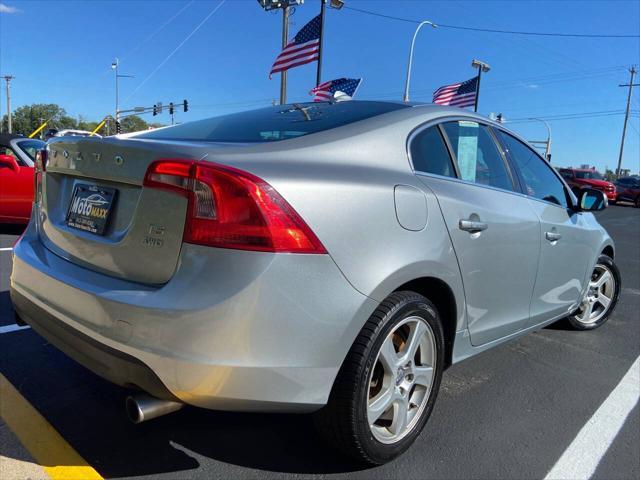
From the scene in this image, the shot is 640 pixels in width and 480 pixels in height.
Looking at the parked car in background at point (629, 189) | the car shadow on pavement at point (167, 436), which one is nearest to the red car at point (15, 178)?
the car shadow on pavement at point (167, 436)

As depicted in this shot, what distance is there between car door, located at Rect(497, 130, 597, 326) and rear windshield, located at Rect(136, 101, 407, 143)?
1037 millimetres

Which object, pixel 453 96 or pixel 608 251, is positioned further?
pixel 453 96

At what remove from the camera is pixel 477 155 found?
2.91 m

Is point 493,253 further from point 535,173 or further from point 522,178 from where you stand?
point 535,173

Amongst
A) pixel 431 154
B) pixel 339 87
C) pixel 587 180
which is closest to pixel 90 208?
pixel 431 154

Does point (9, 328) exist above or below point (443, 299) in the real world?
below

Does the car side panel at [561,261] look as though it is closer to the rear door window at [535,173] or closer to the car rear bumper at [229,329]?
the rear door window at [535,173]

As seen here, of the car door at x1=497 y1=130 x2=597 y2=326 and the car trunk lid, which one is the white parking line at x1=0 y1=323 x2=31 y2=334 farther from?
the car door at x1=497 y1=130 x2=597 y2=326

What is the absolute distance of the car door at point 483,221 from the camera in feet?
7.98

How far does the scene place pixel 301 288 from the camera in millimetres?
1780

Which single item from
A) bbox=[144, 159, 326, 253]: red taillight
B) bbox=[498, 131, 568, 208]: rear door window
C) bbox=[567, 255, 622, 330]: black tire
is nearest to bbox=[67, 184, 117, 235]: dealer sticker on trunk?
bbox=[144, 159, 326, 253]: red taillight

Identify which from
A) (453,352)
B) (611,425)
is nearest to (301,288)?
(453,352)

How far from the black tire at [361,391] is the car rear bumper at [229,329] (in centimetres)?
8

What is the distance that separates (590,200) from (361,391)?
2.57 metres
